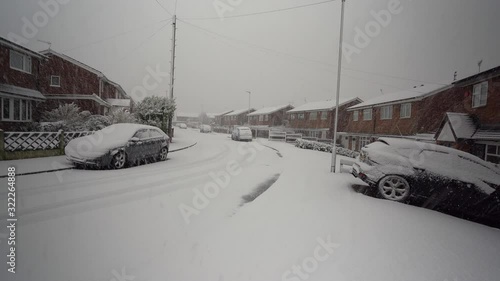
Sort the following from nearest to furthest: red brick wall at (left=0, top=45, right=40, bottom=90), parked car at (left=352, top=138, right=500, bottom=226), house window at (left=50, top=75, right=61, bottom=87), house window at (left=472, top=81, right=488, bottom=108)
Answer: parked car at (left=352, top=138, right=500, bottom=226) → house window at (left=472, top=81, right=488, bottom=108) → red brick wall at (left=0, top=45, right=40, bottom=90) → house window at (left=50, top=75, right=61, bottom=87)

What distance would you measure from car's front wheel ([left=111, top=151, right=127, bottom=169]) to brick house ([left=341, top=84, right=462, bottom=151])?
61.5ft

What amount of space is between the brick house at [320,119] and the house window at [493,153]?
712 inches

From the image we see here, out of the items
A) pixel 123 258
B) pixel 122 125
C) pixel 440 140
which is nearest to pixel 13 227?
pixel 123 258

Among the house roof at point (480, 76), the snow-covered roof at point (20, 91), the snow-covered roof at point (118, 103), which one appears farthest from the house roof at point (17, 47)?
the house roof at point (480, 76)

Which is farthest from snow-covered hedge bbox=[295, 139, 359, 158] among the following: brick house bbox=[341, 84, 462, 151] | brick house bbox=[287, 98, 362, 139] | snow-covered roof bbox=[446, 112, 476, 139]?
brick house bbox=[287, 98, 362, 139]

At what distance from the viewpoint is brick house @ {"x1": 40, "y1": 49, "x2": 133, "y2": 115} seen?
2258cm

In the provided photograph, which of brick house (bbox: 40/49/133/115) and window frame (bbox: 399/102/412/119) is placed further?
brick house (bbox: 40/49/133/115)

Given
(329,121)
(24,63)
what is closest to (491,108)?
(329,121)

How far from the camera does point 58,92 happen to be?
2288 cm

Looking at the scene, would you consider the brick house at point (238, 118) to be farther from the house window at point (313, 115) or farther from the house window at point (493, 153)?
the house window at point (493, 153)

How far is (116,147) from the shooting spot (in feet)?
27.5

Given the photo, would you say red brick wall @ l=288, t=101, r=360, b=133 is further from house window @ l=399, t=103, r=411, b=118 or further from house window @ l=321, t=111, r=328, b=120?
house window @ l=399, t=103, r=411, b=118

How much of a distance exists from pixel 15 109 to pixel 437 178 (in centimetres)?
2523

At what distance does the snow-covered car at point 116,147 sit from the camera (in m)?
8.02
